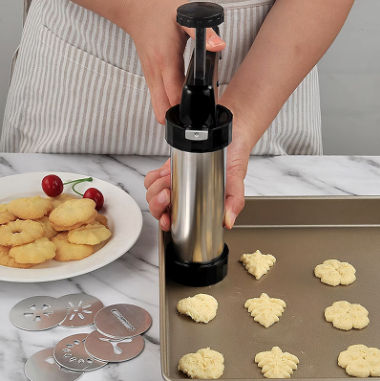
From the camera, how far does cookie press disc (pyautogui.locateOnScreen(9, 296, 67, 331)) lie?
699 mm

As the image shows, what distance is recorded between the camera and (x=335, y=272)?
75cm

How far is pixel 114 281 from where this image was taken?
2.59 feet

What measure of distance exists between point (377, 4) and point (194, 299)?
5.27 feet

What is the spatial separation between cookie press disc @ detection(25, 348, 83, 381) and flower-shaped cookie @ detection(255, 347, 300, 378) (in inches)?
8.3

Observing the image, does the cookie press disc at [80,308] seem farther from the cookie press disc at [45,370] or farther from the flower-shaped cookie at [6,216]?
the flower-shaped cookie at [6,216]

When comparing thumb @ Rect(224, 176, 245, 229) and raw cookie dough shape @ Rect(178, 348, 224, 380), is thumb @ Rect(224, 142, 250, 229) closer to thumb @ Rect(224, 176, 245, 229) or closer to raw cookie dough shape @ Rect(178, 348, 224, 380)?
thumb @ Rect(224, 176, 245, 229)

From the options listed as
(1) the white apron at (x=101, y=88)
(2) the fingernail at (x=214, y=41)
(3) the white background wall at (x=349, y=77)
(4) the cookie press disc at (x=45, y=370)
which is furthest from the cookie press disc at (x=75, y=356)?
(3) the white background wall at (x=349, y=77)

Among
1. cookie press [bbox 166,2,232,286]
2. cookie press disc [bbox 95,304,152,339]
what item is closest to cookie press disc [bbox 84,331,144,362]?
cookie press disc [bbox 95,304,152,339]

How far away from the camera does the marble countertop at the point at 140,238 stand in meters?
0.66

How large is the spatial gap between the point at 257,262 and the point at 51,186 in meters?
0.39

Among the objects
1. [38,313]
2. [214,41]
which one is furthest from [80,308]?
[214,41]

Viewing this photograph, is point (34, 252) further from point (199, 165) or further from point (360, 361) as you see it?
point (360, 361)

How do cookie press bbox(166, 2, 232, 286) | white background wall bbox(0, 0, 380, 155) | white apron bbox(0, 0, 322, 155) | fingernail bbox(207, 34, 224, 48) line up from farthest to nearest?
white background wall bbox(0, 0, 380, 155) < white apron bbox(0, 0, 322, 155) < fingernail bbox(207, 34, 224, 48) < cookie press bbox(166, 2, 232, 286)

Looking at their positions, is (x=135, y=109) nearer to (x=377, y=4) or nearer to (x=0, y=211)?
(x=0, y=211)
